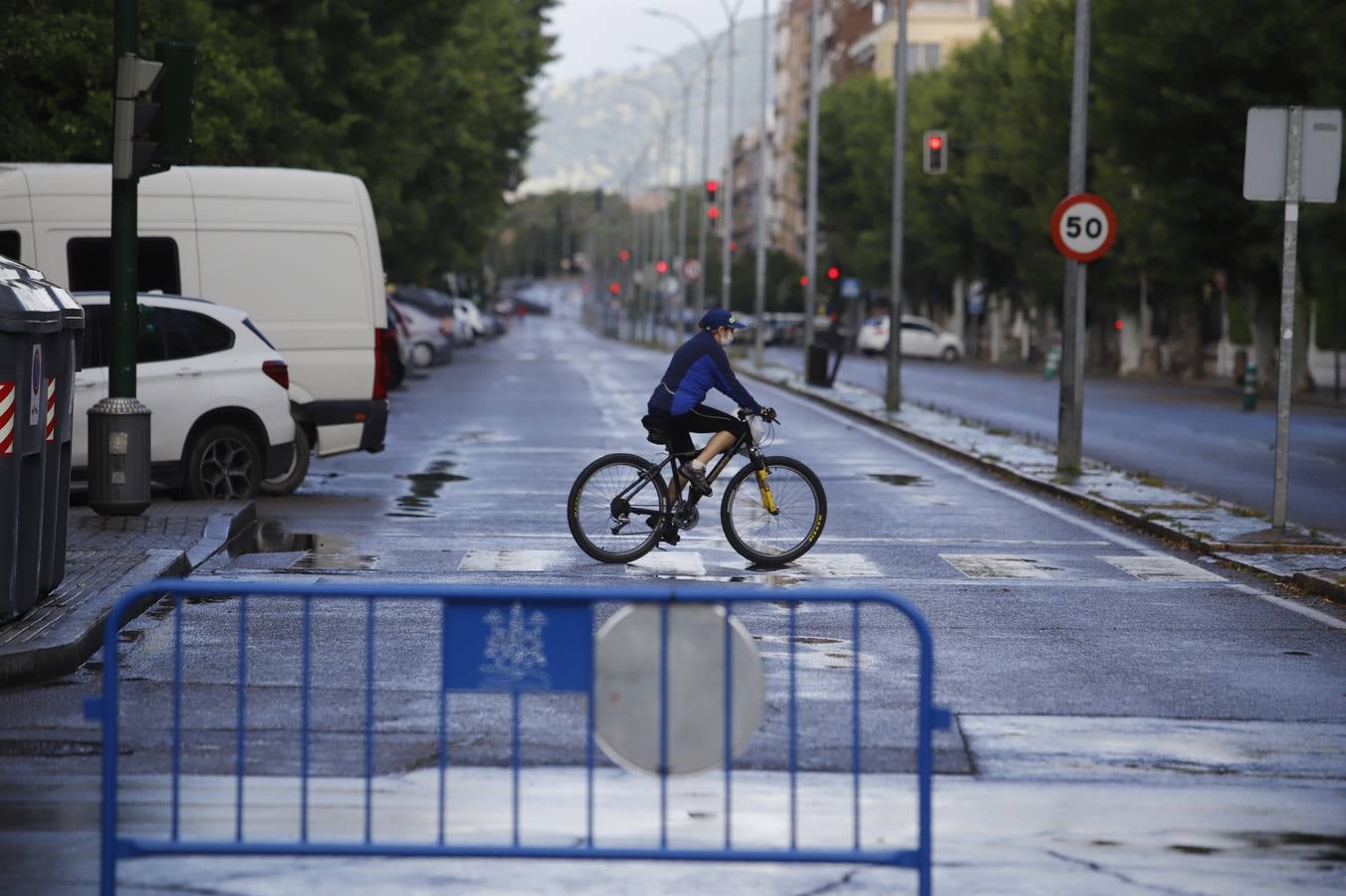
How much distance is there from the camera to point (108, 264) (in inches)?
791

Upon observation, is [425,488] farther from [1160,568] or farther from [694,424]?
[1160,568]

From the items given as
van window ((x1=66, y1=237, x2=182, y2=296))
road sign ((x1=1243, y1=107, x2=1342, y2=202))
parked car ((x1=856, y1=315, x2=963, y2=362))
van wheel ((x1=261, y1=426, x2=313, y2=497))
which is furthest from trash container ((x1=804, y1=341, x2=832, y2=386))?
parked car ((x1=856, y1=315, x2=963, y2=362))

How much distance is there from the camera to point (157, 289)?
20.3 m

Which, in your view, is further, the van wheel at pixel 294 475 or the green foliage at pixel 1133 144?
the green foliage at pixel 1133 144

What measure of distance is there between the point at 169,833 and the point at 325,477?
14961mm

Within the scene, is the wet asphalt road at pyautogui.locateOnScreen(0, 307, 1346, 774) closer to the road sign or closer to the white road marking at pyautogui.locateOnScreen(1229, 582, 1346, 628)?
the white road marking at pyautogui.locateOnScreen(1229, 582, 1346, 628)

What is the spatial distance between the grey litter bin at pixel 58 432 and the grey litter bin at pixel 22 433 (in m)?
0.17

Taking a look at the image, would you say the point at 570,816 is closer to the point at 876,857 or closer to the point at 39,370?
the point at 876,857

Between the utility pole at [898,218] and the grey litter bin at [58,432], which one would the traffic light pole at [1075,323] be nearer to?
the grey litter bin at [58,432]

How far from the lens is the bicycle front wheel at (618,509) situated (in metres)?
14.8

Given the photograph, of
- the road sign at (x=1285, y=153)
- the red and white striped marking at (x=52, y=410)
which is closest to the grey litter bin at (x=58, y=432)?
the red and white striped marking at (x=52, y=410)

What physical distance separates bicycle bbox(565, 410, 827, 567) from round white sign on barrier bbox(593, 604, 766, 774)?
28.6 feet

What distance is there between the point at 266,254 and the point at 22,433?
33.0ft

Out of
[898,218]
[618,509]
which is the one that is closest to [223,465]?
[618,509]
